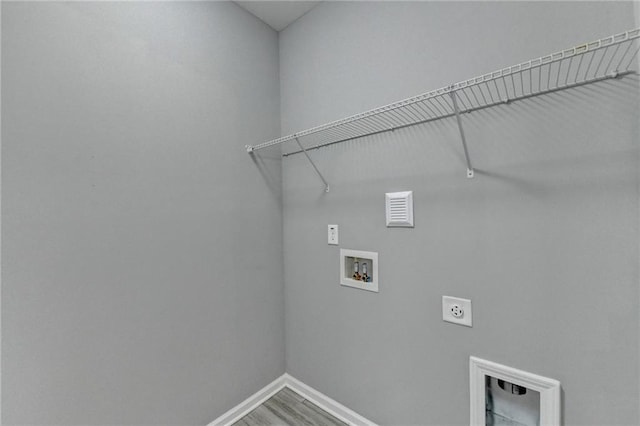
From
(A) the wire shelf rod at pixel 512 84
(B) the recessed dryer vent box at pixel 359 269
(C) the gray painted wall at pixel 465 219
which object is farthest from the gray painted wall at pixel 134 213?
(A) the wire shelf rod at pixel 512 84

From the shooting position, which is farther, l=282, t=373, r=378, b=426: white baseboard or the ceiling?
the ceiling

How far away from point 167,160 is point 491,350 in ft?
5.67

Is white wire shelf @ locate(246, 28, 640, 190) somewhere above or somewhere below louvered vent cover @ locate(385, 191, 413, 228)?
above

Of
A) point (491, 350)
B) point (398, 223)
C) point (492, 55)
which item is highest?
point (492, 55)

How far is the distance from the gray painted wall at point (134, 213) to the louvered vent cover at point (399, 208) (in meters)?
0.85

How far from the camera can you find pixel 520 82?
1.03 metres

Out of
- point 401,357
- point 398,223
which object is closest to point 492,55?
point 398,223

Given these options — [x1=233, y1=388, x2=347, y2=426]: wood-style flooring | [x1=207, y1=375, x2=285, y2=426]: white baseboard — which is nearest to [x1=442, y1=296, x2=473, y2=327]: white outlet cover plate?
[x1=233, y1=388, x2=347, y2=426]: wood-style flooring

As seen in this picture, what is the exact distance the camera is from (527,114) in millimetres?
1021

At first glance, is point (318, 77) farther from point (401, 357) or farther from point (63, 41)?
point (401, 357)

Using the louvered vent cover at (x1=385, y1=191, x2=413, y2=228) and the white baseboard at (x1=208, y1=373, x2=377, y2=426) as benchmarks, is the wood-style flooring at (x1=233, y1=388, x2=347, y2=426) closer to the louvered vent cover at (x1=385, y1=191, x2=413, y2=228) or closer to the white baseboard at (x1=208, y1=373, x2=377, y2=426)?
the white baseboard at (x1=208, y1=373, x2=377, y2=426)

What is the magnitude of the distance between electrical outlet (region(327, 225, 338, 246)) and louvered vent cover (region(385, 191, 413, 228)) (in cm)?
35

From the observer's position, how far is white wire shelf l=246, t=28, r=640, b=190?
0.78 m

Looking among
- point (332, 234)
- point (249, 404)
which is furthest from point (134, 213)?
point (249, 404)
